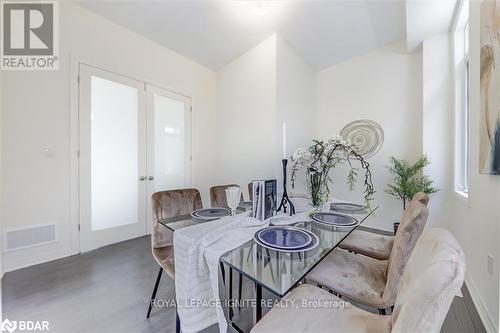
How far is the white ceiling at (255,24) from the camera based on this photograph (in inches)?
99.7

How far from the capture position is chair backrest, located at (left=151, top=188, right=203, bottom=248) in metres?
1.56

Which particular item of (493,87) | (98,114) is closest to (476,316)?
(493,87)

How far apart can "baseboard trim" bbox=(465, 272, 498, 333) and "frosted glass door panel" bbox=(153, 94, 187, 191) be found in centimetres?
361

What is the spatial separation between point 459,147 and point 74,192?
473 centimetres

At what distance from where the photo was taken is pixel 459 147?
2520 millimetres

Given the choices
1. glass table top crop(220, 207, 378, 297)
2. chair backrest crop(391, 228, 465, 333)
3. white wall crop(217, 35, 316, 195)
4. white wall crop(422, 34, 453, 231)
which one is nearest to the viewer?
chair backrest crop(391, 228, 465, 333)

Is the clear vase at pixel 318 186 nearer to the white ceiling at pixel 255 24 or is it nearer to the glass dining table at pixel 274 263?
the glass dining table at pixel 274 263

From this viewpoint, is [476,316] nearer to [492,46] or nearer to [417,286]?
[417,286]

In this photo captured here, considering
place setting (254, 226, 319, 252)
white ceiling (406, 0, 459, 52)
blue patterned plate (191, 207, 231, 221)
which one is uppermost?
white ceiling (406, 0, 459, 52)

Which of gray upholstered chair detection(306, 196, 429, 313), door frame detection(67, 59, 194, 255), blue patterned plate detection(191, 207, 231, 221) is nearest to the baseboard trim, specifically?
gray upholstered chair detection(306, 196, 429, 313)

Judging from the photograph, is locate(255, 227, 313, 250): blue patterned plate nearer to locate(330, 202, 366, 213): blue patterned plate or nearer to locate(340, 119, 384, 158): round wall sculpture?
locate(330, 202, 366, 213): blue patterned plate

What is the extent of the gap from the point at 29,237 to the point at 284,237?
2719 millimetres

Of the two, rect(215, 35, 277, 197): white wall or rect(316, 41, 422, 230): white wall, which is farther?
rect(316, 41, 422, 230): white wall

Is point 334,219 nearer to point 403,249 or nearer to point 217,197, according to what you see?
point 403,249
